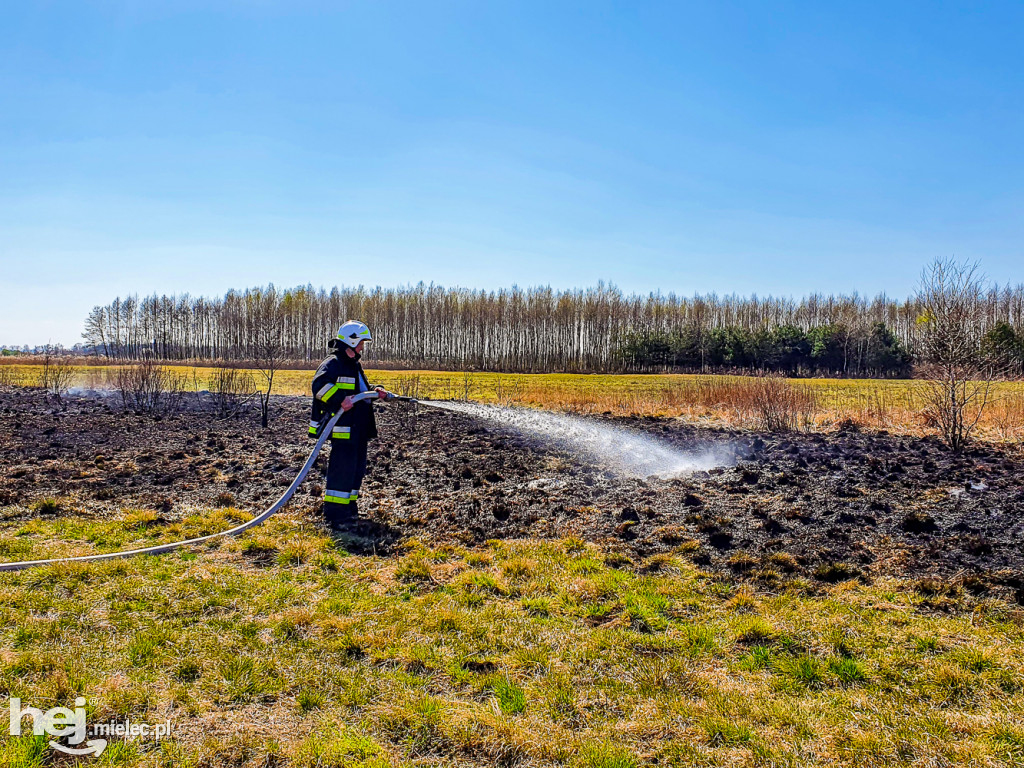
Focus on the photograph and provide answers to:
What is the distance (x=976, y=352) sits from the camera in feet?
46.3

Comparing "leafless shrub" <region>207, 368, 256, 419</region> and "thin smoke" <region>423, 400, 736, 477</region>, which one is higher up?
"leafless shrub" <region>207, 368, 256, 419</region>

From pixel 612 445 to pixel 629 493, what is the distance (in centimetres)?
512

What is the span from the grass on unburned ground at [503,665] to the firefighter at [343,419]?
1.55 meters

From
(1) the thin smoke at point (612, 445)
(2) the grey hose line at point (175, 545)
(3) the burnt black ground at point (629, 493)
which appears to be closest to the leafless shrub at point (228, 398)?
(3) the burnt black ground at point (629, 493)

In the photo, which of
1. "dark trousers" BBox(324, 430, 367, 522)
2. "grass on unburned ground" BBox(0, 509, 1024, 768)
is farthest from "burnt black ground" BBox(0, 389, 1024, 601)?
"grass on unburned ground" BBox(0, 509, 1024, 768)

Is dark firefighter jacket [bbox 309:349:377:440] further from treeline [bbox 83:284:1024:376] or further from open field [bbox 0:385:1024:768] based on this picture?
treeline [bbox 83:284:1024:376]

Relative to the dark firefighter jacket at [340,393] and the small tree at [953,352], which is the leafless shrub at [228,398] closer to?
the dark firefighter jacket at [340,393]

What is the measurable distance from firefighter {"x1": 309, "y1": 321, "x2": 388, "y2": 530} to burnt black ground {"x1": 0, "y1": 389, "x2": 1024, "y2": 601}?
0.58 meters

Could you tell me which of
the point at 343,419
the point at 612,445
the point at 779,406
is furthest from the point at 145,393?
the point at 779,406

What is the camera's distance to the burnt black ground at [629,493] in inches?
254

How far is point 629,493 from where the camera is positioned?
364 inches

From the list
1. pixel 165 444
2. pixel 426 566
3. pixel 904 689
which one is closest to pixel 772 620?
pixel 904 689

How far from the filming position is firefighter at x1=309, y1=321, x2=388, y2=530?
24.5 ft

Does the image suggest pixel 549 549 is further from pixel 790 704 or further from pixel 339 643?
pixel 790 704
